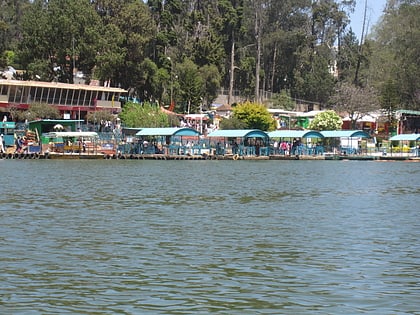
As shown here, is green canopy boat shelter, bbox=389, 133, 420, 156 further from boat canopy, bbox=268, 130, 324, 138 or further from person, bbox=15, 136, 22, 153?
person, bbox=15, 136, 22, 153

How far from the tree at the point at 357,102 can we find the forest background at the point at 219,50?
4.8 inches

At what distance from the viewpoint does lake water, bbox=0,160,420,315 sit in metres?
11.6

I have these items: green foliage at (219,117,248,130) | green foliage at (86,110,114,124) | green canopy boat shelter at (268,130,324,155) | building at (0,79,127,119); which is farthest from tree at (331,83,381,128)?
green foliage at (86,110,114,124)

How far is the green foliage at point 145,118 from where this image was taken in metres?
69.2

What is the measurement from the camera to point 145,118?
227 ft

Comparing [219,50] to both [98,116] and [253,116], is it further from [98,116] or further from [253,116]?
[98,116]

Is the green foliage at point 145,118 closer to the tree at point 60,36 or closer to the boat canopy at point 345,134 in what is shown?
the tree at point 60,36

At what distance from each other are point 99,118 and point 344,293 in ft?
201

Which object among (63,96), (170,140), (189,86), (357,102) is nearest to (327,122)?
(357,102)

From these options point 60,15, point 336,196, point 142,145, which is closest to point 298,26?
point 60,15

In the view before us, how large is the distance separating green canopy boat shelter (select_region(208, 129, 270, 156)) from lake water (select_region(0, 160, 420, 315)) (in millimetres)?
29149

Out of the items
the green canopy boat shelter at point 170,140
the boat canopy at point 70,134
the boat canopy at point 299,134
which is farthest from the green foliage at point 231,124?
the boat canopy at point 70,134

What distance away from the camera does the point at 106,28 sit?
258 ft

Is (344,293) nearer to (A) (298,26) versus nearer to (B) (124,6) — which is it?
(B) (124,6)
